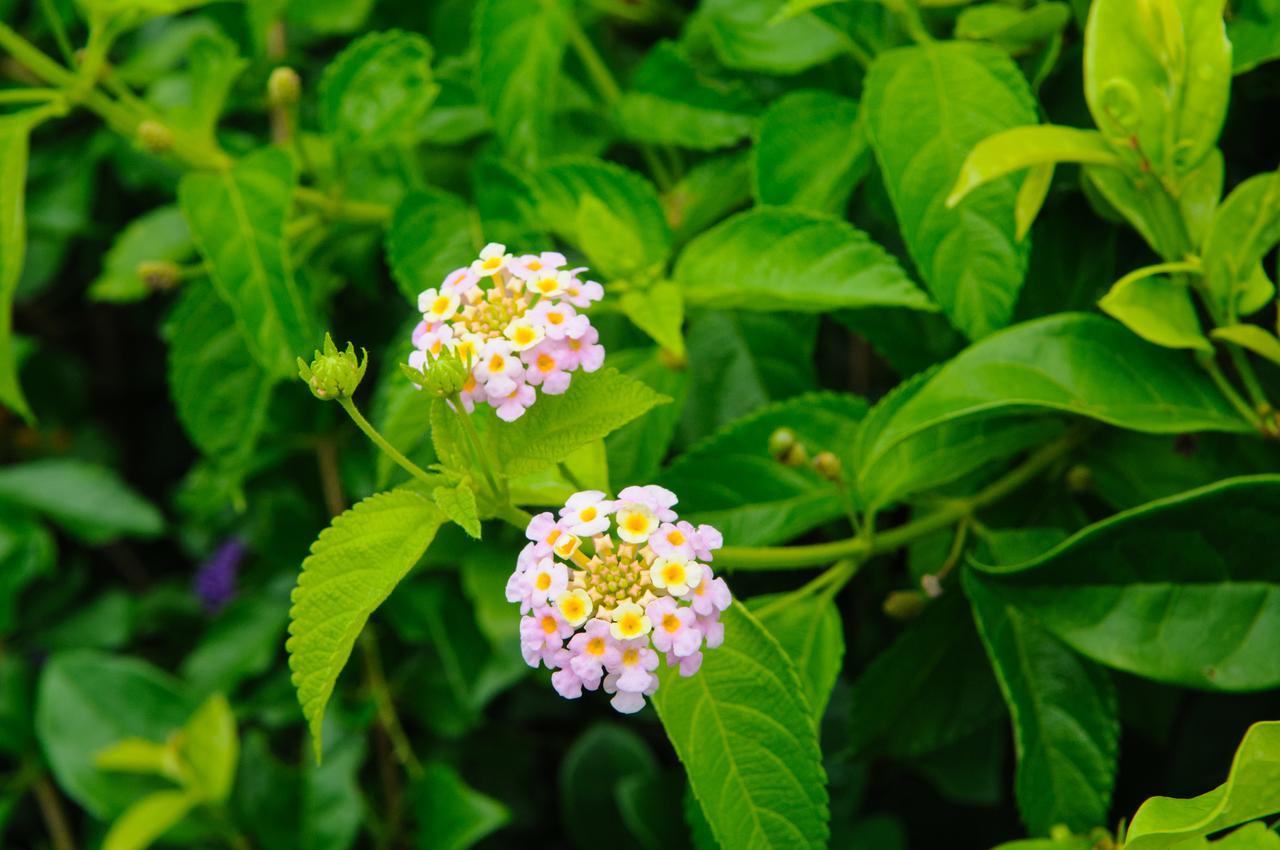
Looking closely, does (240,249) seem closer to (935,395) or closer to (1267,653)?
(935,395)

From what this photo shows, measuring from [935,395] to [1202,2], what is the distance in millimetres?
272

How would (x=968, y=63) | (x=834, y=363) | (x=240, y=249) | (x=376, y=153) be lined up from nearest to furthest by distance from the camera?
(x=968, y=63)
(x=240, y=249)
(x=376, y=153)
(x=834, y=363)

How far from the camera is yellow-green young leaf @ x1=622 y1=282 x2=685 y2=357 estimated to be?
0.78 metres

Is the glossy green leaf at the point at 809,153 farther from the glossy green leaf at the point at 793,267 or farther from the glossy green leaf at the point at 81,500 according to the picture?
the glossy green leaf at the point at 81,500

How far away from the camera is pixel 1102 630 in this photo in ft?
2.29

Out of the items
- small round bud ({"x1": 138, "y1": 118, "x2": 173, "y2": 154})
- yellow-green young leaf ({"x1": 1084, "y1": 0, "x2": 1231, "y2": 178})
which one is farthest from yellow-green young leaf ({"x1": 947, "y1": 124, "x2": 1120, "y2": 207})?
small round bud ({"x1": 138, "y1": 118, "x2": 173, "y2": 154})

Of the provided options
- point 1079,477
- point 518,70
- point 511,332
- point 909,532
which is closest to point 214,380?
point 518,70

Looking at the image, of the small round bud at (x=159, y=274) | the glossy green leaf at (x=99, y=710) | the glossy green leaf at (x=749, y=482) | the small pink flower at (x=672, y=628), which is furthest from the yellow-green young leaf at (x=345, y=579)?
the glossy green leaf at (x=99, y=710)

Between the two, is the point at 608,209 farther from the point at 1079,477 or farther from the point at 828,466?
the point at 1079,477

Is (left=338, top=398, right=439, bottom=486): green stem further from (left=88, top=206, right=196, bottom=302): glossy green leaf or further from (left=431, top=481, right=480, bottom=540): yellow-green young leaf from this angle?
(left=88, top=206, right=196, bottom=302): glossy green leaf

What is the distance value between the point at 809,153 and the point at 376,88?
0.35 metres

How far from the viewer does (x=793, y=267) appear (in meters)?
0.78

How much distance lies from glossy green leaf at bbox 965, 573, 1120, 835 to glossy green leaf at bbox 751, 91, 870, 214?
30 cm

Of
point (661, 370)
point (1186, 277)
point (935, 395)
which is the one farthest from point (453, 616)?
point (1186, 277)
